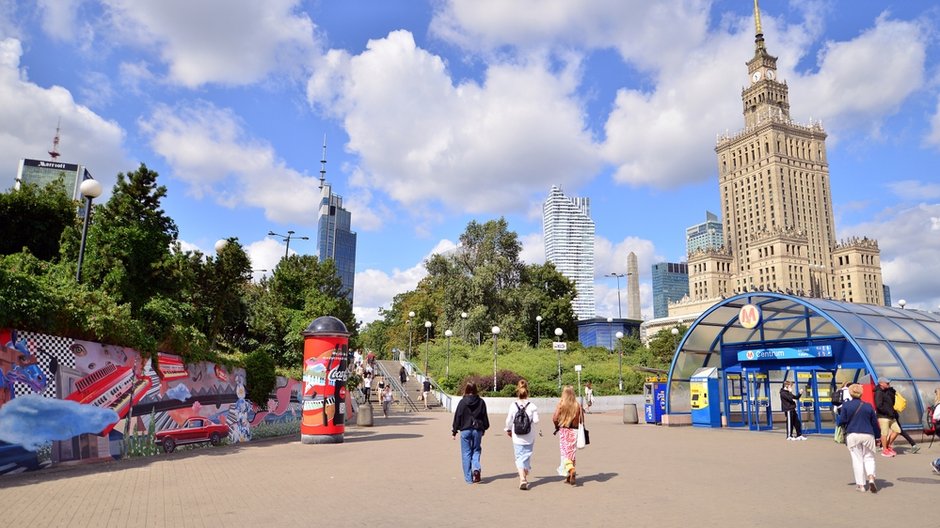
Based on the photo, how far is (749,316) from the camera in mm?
20719

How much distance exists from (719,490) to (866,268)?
15134 centimetres

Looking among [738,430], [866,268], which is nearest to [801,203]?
[866,268]

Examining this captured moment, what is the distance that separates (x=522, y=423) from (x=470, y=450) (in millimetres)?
994

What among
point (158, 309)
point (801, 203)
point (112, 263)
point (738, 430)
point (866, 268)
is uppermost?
point (801, 203)

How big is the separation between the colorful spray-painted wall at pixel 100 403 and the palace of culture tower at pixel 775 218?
13256 centimetres

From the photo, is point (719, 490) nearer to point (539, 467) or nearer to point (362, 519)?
point (539, 467)

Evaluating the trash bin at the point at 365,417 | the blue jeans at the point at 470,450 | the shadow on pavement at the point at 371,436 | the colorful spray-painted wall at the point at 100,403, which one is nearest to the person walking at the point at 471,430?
the blue jeans at the point at 470,450

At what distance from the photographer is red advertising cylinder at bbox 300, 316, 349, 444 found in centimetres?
1623

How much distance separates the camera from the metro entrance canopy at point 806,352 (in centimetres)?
1758

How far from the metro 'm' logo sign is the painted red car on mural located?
16.4 metres

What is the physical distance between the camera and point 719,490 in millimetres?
8945

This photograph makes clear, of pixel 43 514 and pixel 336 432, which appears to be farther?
pixel 336 432

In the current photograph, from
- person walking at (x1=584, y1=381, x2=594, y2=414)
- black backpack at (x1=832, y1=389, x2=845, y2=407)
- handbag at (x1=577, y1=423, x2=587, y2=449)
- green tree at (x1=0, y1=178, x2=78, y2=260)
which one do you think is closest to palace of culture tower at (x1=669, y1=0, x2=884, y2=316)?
person walking at (x1=584, y1=381, x2=594, y2=414)

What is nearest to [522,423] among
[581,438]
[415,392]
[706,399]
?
[581,438]
